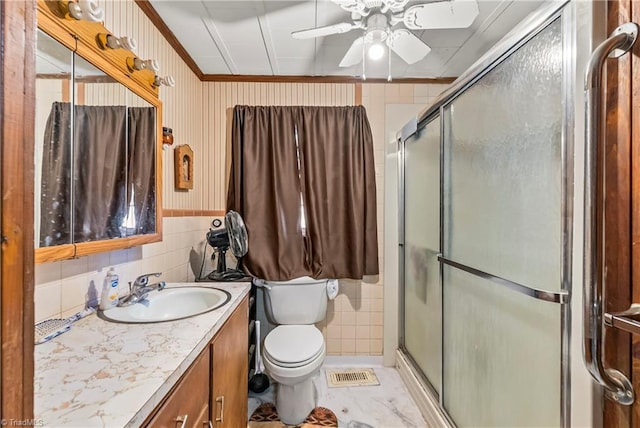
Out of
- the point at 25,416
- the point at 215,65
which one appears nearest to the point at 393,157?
the point at 215,65

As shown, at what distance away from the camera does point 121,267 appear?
4.48 ft

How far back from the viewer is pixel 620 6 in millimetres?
702

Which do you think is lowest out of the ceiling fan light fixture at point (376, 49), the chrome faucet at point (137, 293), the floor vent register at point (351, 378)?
the floor vent register at point (351, 378)

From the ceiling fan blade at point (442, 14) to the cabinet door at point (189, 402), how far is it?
153cm

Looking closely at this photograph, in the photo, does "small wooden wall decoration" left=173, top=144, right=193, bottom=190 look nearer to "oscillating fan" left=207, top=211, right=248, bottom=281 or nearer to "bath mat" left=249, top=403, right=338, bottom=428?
"oscillating fan" left=207, top=211, right=248, bottom=281

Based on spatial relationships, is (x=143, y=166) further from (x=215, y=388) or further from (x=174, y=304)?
(x=215, y=388)

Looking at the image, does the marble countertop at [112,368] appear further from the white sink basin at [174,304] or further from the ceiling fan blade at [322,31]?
the ceiling fan blade at [322,31]

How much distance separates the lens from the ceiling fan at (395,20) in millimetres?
1218

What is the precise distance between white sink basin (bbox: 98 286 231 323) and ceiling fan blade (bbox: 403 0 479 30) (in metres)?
1.47

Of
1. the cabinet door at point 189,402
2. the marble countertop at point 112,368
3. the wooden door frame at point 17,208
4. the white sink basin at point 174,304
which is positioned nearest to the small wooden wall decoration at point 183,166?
the white sink basin at point 174,304

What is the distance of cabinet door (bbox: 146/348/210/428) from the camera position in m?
0.72

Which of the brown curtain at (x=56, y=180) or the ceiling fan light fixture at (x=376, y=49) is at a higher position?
the ceiling fan light fixture at (x=376, y=49)

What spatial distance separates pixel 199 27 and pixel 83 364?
173 centimetres

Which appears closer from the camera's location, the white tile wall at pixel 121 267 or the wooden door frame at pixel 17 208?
the wooden door frame at pixel 17 208
